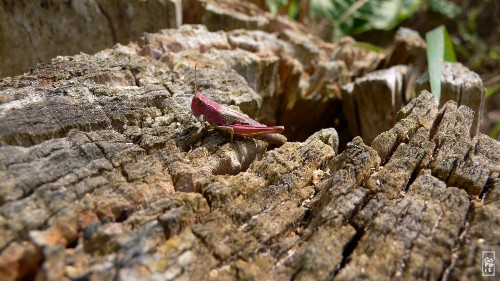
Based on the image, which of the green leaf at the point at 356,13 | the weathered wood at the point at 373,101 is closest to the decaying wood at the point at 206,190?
the weathered wood at the point at 373,101

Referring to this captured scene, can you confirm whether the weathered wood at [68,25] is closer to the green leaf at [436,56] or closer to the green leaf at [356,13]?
the green leaf at [436,56]

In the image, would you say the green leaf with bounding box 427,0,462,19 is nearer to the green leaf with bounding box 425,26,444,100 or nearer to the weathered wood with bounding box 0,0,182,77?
the green leaf with bounding box 425,26,444,100

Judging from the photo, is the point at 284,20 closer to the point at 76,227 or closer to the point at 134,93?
the point at 134,93

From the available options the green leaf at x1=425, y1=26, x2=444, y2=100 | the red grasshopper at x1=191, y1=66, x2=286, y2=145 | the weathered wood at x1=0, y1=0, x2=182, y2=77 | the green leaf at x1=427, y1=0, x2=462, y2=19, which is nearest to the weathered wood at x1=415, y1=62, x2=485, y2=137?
the green leaf at x1=425, y1=26, x2=444, y2=100

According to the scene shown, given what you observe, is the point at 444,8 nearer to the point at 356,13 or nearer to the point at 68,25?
the point at 356,13

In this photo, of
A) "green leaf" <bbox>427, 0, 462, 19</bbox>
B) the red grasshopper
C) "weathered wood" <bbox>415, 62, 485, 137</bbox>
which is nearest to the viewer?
the red grasshopper

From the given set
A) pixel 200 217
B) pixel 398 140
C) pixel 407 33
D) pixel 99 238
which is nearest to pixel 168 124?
pixel 200 217
